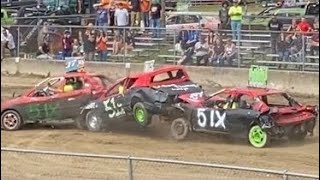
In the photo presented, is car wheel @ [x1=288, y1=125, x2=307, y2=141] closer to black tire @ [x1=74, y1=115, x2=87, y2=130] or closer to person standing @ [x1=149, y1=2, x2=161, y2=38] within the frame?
black tire @ [x1=74, y1=115, x2=87, y2=130]

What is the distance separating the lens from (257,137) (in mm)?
15344

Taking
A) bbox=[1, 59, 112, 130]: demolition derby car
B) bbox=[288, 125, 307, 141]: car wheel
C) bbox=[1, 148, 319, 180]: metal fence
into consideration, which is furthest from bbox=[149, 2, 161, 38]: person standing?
bbox=[1, 148, 319, 180]: metal fence

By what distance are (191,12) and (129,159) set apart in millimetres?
18079

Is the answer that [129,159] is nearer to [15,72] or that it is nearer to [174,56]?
[174,56]

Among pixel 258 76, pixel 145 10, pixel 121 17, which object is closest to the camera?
pixel 258 76

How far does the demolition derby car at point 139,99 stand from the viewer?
1656 centimetres

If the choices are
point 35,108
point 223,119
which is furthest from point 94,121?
point 223,119

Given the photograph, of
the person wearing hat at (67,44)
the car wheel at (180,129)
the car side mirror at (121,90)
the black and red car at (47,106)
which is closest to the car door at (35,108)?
the black and red car at (47,106)

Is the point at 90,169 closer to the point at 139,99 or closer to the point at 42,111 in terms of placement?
the point at 139,99

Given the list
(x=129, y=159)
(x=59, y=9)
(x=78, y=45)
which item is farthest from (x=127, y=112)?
(x=59, y=9)

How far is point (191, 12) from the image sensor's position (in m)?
25.8

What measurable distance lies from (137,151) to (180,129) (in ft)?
3.58

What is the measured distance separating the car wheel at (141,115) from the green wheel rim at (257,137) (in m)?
2.25

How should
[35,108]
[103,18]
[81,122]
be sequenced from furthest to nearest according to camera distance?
1. [103,18]
2. [35,108]
3. [81,122]
